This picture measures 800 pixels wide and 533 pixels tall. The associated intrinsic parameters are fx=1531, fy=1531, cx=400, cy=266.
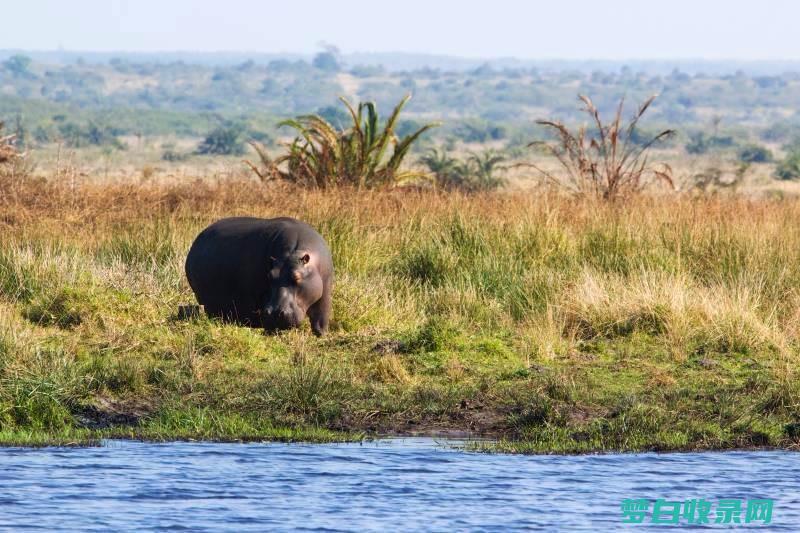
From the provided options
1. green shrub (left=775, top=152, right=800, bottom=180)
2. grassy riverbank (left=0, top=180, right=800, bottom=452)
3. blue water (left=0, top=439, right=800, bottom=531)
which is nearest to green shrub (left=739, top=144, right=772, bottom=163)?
green shrub (left=775, top=152, right=800, bottom=180)

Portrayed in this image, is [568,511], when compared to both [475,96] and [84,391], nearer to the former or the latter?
[84,391]

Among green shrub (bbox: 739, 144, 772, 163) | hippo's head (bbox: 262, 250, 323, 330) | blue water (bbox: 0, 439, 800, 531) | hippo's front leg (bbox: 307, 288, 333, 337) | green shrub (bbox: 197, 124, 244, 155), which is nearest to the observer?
blue water (bbox: 0, 439, 800, 531)

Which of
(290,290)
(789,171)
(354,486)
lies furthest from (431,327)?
(789,171)

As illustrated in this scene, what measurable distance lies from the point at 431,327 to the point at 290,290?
121cm

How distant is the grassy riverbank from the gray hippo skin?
0.28m

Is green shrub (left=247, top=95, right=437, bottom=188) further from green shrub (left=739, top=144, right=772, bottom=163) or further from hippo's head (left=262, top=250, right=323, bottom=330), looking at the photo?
green shrub (left=739, top=144, right=772, bottom=163)

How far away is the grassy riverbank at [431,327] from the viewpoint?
10.2 m

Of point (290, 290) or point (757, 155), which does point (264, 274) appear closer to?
point (290, 290)

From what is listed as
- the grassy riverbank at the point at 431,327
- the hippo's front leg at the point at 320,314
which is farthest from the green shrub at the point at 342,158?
the hippo's front leg at the point at 320,314

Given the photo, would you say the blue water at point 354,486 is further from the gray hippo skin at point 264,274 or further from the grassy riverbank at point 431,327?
the gray hippo skin at point 264,274

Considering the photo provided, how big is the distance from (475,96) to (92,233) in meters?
138

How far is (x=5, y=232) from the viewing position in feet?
55.0

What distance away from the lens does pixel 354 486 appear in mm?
8727

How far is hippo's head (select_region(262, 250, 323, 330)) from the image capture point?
1258 cm
